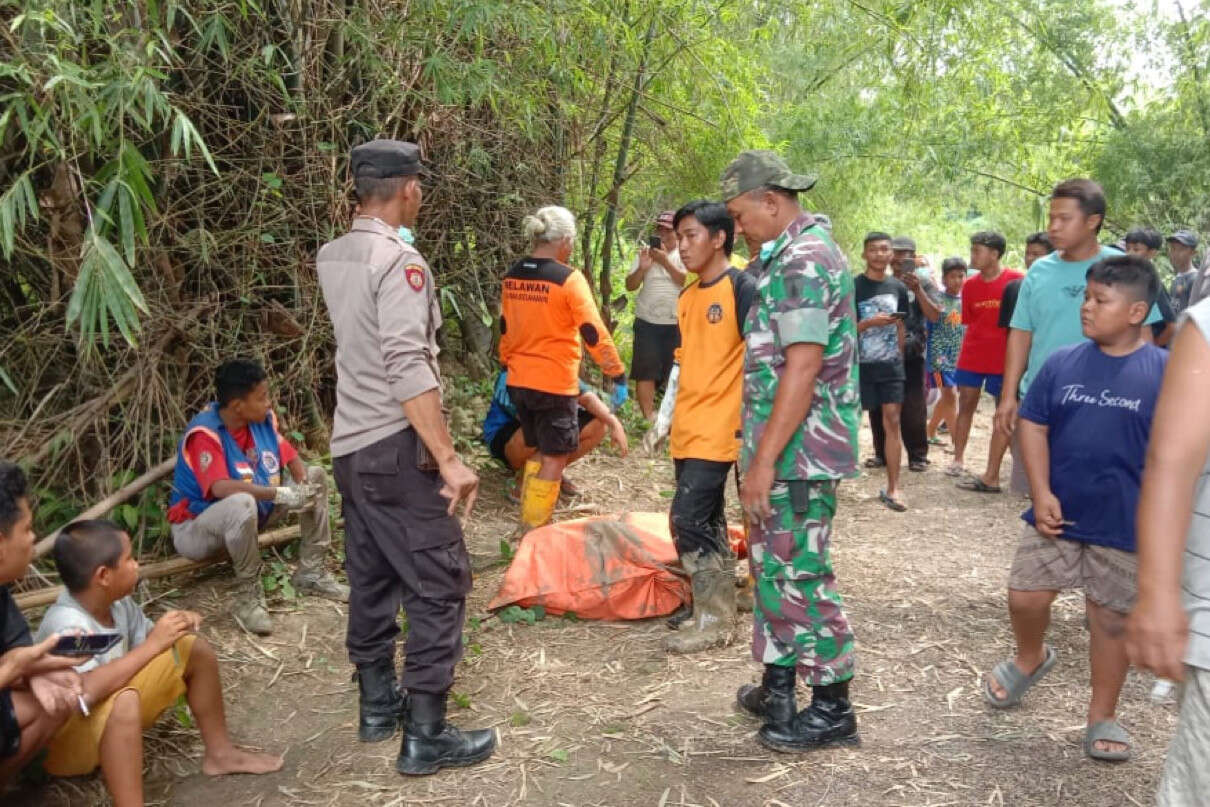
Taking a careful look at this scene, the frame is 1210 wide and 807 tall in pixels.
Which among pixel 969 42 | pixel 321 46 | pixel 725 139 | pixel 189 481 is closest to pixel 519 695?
pixel 189 481

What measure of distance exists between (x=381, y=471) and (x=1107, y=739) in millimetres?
2377

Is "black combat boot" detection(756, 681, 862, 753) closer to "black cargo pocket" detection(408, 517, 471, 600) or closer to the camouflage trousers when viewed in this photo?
the camouflage trousers

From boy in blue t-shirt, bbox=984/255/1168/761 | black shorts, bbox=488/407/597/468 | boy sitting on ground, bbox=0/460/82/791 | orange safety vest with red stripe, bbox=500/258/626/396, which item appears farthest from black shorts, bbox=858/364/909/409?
boy sitting on ground, bbox=0/460/82/791

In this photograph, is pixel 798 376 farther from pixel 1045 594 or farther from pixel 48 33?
pixel 48 33

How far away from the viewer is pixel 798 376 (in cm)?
275

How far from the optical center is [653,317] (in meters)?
7.35

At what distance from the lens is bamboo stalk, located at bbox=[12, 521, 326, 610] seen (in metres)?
3.46

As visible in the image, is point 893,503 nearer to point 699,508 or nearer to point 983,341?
point 983,341

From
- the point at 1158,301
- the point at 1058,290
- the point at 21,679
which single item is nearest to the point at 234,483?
the point at 21,679

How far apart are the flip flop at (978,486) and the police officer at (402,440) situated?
444cm

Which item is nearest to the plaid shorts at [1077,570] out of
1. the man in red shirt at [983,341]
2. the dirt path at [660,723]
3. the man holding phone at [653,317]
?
the dirt path at [660,723]

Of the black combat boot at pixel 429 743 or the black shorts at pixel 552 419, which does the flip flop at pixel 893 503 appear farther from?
the black combat boot at pixel 429 743

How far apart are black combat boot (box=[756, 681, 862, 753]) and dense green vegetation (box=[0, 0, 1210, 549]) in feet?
8.08

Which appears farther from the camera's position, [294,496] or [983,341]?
[983,341]
